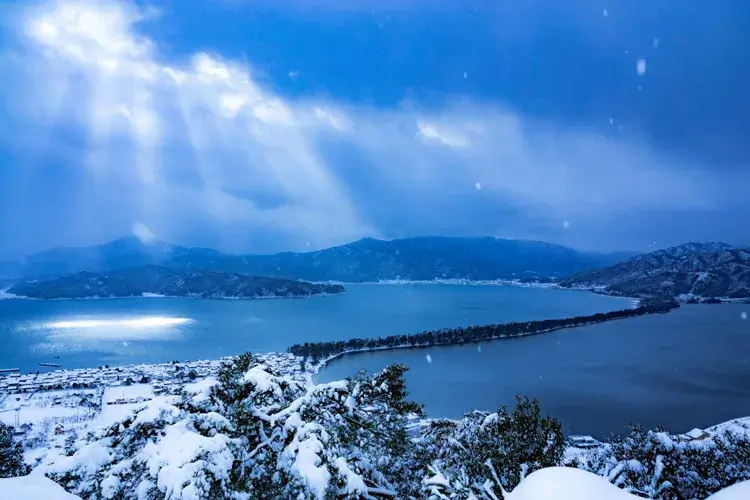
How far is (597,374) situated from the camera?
44.5 meters

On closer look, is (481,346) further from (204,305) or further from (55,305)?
(55,305)

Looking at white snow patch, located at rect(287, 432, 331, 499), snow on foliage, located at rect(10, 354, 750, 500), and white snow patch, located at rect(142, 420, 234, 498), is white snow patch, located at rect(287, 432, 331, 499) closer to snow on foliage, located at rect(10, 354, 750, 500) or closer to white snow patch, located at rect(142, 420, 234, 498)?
snow on foliage, located at rect(10, 354, 750, 500)

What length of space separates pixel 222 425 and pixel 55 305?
448 feet

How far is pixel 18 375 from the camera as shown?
4794cm

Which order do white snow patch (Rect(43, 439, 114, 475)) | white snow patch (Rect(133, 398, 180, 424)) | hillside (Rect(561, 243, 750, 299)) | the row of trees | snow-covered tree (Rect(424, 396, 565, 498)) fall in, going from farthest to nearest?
1. hillside (Rect(561, 243, 750, 299))
2. the row of trees
3. snow-covered tree (Rect(424, 396, 565, 498))
4. white snow patch (Rect(133, 398, 180, 424))
5. white snow patch (Rect(43, 439, 114, 475))

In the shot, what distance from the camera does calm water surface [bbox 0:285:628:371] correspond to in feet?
199

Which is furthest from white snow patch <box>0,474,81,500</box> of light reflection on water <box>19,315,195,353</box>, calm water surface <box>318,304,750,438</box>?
light reflection on water <box>19,315,195,353</box>

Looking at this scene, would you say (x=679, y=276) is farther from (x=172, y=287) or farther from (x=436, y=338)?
(x=172, y=287)

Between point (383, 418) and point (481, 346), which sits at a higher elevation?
point (383, 418)

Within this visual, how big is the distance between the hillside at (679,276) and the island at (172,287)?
9202 cm

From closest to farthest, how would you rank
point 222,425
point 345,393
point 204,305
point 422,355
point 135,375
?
point 222,425
point 345,393
point 135,375
point 422,355
point 204,305

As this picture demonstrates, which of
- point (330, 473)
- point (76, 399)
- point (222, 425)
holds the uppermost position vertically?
point (222, 425)

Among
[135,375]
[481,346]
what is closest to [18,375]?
[135,375]

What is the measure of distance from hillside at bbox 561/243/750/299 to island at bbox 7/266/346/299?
92.0m
